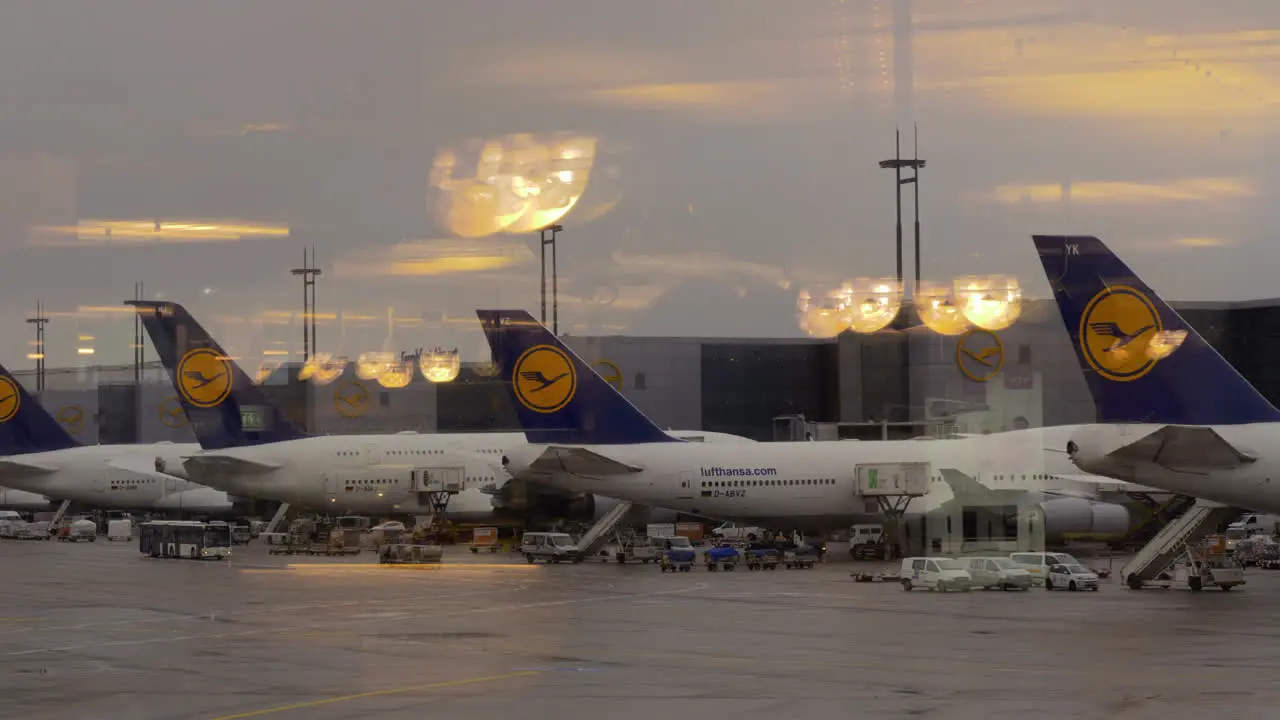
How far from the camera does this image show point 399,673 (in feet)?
86.2

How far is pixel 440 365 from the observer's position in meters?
88.3

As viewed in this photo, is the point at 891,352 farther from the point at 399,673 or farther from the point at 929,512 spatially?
the point at 399,673

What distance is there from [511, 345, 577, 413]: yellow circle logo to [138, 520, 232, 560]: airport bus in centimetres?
1579

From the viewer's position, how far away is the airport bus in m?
67.2

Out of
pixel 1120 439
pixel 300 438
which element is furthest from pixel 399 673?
pixel 300 438

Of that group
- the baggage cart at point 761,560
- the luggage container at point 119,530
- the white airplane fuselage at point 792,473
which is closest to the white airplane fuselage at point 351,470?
the luggage container at point 119,530

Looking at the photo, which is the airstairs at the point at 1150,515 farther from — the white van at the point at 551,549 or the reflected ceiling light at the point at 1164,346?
the white van at the point at 551,549

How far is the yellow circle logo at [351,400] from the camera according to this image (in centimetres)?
8950

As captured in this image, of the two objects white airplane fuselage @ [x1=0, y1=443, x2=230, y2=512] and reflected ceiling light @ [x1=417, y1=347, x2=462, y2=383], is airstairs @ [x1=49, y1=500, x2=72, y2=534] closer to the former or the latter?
white airplane fuselage @ [x1=0, y1=443, x2=230, y2=512]

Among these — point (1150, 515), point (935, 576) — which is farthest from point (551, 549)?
point (1150, 515)

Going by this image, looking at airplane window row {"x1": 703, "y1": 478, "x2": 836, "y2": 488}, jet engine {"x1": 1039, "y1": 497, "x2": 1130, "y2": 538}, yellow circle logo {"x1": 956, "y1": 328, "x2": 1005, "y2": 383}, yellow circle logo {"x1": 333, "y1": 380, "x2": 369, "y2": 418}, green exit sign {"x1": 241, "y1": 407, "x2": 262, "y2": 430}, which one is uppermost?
yellow circle logo {"x1": 956, "y1": 328, "x2": 1005, "y2": 383}

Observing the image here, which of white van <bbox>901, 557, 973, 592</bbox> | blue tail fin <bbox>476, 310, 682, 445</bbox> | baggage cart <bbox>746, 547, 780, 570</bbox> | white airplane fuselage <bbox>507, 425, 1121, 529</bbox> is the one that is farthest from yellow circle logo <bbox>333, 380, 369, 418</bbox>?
white van <bbox>901, 557, 973, 592</bbox>

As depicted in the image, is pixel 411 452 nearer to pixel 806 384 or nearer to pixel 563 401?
pixel 563 401

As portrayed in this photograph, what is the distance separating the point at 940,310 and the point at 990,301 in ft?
32.2
